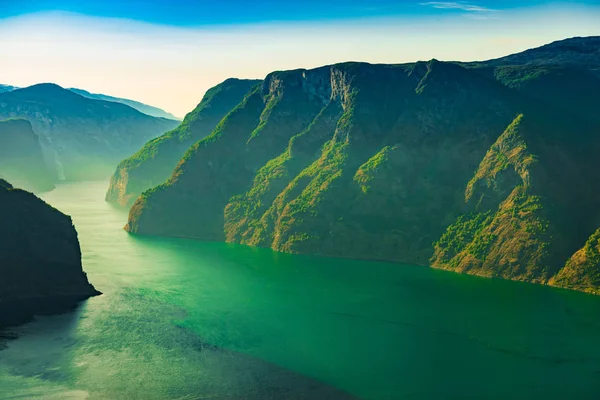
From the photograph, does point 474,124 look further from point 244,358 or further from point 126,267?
point 244,358

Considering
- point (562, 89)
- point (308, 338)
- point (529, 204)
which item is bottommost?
point (308, 338)

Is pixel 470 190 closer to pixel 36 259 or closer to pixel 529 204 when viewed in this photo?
pixel 529 204

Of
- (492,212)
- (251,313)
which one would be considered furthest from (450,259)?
(251,313)

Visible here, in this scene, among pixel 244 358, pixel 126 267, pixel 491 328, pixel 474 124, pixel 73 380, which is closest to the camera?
pixel 73 380

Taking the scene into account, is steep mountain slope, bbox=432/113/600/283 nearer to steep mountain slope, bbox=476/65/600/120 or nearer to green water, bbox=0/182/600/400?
green water, bbox=0/182/600/400

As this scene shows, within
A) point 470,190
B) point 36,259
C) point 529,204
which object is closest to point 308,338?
point 36,259

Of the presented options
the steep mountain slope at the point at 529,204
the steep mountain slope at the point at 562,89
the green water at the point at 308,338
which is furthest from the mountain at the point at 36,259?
the steep mountain slope at the point at 562,89

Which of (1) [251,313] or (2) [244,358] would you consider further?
(1) [251,313]
